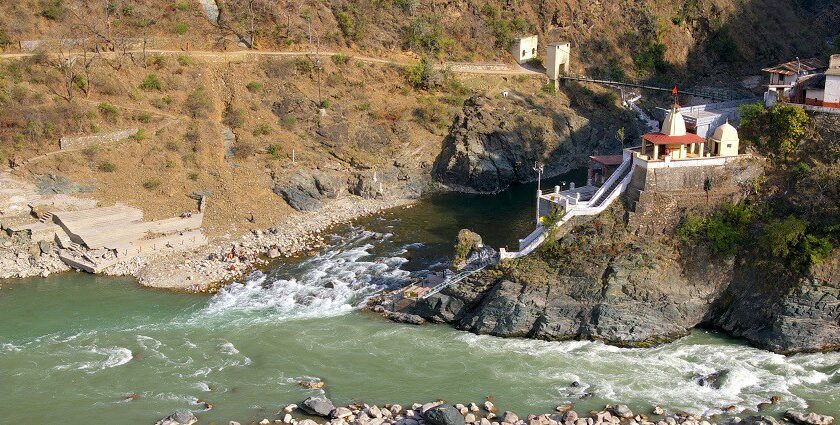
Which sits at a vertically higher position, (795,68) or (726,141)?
(795,68)

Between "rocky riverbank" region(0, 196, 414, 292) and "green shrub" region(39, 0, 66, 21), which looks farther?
"green shrub" region(39, 0, 66, 21)

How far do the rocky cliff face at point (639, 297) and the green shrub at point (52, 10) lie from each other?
4197 centimetres

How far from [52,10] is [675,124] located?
47.7 meters

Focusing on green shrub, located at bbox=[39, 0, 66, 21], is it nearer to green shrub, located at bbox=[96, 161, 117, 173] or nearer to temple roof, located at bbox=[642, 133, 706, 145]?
green shrub, located at bbox=[96, 161, 117, 173]

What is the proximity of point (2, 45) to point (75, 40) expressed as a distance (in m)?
4.87

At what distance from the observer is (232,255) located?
4781cm

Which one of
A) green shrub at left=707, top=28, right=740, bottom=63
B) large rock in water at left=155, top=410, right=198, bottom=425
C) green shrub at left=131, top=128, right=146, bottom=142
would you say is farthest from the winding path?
large rock in water at left=155, top=410, right=198, bottom=425

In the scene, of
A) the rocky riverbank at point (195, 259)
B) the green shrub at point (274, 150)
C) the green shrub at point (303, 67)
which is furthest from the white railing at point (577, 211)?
the green shrub at point (303, 67)

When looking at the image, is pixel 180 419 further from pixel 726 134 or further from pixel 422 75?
pixel 422 75

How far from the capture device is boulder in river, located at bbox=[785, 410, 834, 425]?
30.5 meters

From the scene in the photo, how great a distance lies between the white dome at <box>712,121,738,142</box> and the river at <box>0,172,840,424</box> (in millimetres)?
9240

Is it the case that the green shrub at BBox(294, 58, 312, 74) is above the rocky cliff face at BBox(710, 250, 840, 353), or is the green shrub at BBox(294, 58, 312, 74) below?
above

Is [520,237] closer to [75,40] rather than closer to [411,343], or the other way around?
[411,343]

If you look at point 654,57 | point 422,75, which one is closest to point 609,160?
point 422,75
